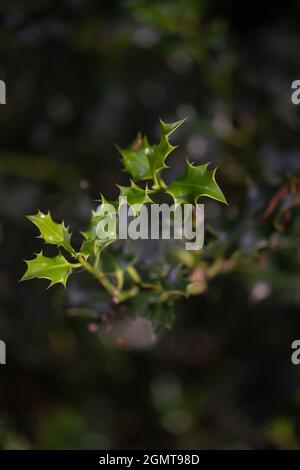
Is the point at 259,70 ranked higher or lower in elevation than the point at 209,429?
higher

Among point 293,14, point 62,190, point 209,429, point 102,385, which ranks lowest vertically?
point 209,429

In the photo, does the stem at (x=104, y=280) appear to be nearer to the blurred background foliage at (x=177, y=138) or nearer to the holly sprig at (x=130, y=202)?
the holly sprig at (x=130, y=202)

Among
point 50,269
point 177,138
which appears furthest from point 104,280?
point 177,138

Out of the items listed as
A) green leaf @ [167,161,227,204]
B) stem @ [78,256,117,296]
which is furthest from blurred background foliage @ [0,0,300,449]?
green leaf @ [167,161,227,204]

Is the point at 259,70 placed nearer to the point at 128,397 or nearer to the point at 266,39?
the point at 266,39

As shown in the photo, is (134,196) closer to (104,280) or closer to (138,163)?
(138,163)

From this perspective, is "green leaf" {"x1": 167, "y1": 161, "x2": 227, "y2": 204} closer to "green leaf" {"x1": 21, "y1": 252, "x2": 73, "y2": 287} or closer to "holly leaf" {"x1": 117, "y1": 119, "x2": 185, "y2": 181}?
"holly leaf" {"x1": 117, "y1": 119, "x2": 185, "y2": 181}
